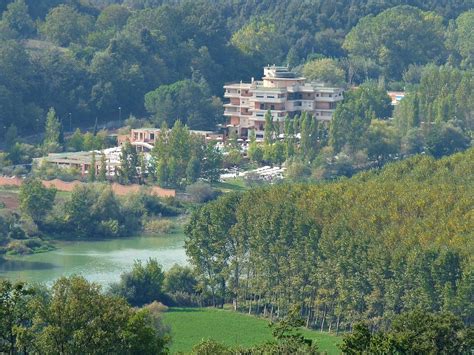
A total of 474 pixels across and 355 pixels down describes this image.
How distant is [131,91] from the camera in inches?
2579

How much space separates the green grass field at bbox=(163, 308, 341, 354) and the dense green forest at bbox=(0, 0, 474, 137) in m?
23.4

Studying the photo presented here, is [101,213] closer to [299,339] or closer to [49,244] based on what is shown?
[49,244]

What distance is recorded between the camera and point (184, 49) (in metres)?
69.9

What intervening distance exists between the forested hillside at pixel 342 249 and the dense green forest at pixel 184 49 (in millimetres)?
21820

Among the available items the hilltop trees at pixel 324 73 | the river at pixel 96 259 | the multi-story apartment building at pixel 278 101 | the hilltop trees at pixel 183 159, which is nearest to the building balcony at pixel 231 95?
the multi-story apartment building at pixel 278 101

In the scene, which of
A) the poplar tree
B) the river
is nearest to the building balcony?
the poplar tree

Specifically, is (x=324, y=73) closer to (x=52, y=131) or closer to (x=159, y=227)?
(x=52, y=131)

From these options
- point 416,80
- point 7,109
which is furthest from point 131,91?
point 416,80

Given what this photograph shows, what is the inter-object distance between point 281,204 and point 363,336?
14.9 metres

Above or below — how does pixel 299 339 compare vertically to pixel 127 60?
below

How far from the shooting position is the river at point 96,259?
41.2m

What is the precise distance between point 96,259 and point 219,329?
7.83 metres

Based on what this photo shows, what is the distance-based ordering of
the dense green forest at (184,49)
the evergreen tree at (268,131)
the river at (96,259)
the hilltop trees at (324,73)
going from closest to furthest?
1. the river at (96,259)
2. the evergreen tree at (268,131)
3. the dense green forest at (184,49)
4. the hilltop trees at (324,73)

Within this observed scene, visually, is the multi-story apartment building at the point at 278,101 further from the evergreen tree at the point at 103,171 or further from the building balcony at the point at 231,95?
the evergreen tree at the point at 103,171
